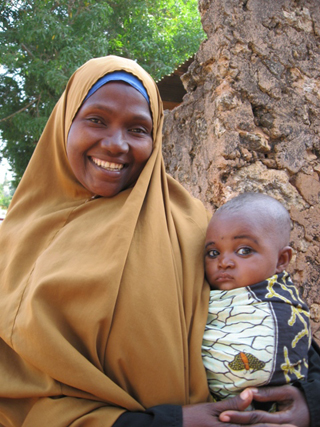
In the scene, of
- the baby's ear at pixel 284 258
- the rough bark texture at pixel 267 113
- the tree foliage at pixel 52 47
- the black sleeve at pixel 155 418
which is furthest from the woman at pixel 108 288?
the tree foliage at pixel 52 47

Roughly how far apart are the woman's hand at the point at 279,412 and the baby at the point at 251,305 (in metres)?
0.03

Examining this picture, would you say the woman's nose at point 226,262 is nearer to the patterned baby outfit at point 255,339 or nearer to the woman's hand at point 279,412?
the patterned baby outfit at point 255,339

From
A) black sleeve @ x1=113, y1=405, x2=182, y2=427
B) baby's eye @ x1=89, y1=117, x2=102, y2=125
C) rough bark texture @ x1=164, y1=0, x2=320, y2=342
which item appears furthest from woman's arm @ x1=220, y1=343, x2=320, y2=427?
baby's eye @ x1=89, y1=117, x2=102, y2=125

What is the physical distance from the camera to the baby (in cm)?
129

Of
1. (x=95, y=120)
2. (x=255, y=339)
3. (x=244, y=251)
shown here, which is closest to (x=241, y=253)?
Result: (x=244, y=251)

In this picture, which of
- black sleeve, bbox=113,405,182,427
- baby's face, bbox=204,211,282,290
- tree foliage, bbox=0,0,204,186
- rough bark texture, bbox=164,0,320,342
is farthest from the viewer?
tree foliage, bbox=0,0,204,186

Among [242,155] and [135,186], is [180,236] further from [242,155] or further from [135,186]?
[242,155]

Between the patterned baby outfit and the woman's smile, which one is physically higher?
the woman's smile

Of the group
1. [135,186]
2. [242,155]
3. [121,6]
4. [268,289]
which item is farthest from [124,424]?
[121,6]

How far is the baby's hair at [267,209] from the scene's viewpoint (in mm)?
1514

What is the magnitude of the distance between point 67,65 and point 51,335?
243 inches

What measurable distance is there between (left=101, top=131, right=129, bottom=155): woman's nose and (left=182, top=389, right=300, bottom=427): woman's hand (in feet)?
2.81

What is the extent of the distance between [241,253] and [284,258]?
184mm

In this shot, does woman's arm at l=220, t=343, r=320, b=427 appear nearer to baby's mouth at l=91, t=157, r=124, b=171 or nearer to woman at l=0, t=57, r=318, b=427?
woman at l=0, t=57, r=318, b=427
